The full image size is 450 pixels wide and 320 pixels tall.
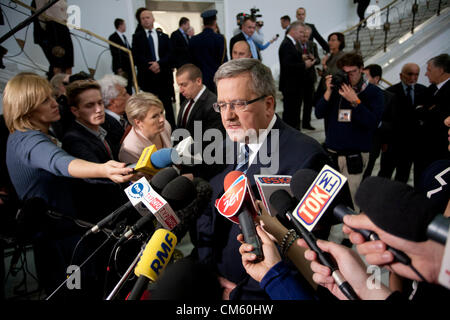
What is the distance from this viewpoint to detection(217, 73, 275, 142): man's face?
131 centimetres

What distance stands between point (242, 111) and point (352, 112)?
5.24ft

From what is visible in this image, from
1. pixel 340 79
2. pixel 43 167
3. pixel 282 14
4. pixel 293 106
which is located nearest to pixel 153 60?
pixel 293 106

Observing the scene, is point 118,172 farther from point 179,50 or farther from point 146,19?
point 146,19

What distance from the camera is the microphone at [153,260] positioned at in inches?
27.1

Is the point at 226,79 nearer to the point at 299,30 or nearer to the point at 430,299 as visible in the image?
the point at 430,299

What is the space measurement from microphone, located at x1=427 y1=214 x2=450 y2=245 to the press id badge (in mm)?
2201

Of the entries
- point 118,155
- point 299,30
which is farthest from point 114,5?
point 118,155

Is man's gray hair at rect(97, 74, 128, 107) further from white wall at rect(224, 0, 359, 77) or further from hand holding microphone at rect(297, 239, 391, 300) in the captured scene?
Answer: white wall at rect(224, 0, 359, 77)

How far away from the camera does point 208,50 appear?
386cm

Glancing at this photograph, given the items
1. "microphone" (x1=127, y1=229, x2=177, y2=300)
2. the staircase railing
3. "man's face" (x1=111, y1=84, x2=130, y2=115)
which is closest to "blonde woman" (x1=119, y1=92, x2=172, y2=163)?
"man's face" (x1=111, y1=84, x2=130, y2=115)

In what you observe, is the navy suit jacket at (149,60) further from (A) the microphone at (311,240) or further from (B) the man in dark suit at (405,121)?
(A) the microphone at (311,240)

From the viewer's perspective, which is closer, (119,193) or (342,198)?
(342,198)
